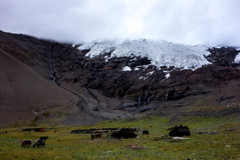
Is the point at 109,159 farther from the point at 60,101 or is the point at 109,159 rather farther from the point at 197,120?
the point at 60,101

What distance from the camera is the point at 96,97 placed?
634ft

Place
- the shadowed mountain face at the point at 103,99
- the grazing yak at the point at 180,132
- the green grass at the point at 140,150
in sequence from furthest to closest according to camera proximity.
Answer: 1. the shadowed mountain face at the point at 103,99
2. the grazing yak at the point at 180,132
3. the green grass at the point at 140,150

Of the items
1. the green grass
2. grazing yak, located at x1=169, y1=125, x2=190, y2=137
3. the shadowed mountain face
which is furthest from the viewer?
the shadowed mountain face

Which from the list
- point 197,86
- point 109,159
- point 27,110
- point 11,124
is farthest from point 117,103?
point 109,159

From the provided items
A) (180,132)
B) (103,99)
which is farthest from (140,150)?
(103,99)

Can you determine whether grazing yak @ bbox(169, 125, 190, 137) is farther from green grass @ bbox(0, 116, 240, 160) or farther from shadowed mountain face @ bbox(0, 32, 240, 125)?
shadowed mountain face @ bbox(0, 32, 240, 125)

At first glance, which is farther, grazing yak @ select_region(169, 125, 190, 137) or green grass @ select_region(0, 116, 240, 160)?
grazing yak @ select_region(169, 125, 190, 137)

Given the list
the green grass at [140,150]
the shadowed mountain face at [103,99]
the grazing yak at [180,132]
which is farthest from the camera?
the shadowed mountain face at [103,99]

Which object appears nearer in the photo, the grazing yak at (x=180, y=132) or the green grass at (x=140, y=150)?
the green grass at (x=140, y=150)

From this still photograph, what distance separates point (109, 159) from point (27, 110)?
11842cm

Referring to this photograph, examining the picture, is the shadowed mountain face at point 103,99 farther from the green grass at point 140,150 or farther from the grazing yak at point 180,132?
the green grass at point 140,150

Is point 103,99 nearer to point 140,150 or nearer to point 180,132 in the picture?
point 180,132

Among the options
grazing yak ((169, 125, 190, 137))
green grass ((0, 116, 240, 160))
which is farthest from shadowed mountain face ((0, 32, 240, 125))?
green grass ((0, 116, 240, 160))

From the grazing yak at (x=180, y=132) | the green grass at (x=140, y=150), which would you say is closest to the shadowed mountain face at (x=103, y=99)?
the grazing yak at (x=180, y=132)
